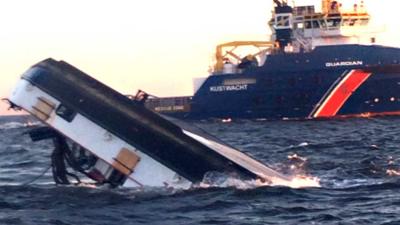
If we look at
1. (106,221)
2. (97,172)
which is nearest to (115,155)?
(97,172)

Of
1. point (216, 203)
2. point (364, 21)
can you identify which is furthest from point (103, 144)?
point (364, 21)

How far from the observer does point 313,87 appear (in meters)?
74.6

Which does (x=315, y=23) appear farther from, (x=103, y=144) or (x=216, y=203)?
(x=216, y=203)

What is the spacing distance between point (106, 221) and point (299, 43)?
6404 centimetres

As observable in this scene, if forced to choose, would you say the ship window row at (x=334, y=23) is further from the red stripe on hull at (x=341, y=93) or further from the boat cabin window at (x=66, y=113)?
the boat cabin window at (x=66, y=113)

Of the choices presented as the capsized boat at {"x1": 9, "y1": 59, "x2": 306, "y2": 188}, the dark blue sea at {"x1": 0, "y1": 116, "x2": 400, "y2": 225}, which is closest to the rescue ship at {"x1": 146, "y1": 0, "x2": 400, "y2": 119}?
the dark blue sea at {"x1": 0, "y1": 116, "x2": 400, "y2": 225}

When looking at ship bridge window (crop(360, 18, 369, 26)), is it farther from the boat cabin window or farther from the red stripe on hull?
the boat cabin window

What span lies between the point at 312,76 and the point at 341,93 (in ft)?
8.89

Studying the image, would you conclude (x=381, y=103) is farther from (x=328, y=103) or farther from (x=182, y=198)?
(x=182, y=198)

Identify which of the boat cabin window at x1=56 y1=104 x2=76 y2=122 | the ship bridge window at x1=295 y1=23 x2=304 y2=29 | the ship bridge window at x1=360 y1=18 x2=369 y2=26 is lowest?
the ship bridge window at x1=295 y1=23 x2=304 y2=29

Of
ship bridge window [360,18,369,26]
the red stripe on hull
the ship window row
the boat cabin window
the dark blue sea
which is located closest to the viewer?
the dark blue sea

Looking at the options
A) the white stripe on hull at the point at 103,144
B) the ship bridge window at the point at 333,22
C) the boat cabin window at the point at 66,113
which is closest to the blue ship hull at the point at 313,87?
the ship bridge window at the point at 333,22

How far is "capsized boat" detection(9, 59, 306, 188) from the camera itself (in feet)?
60.2

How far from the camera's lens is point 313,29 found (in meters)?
79.4
